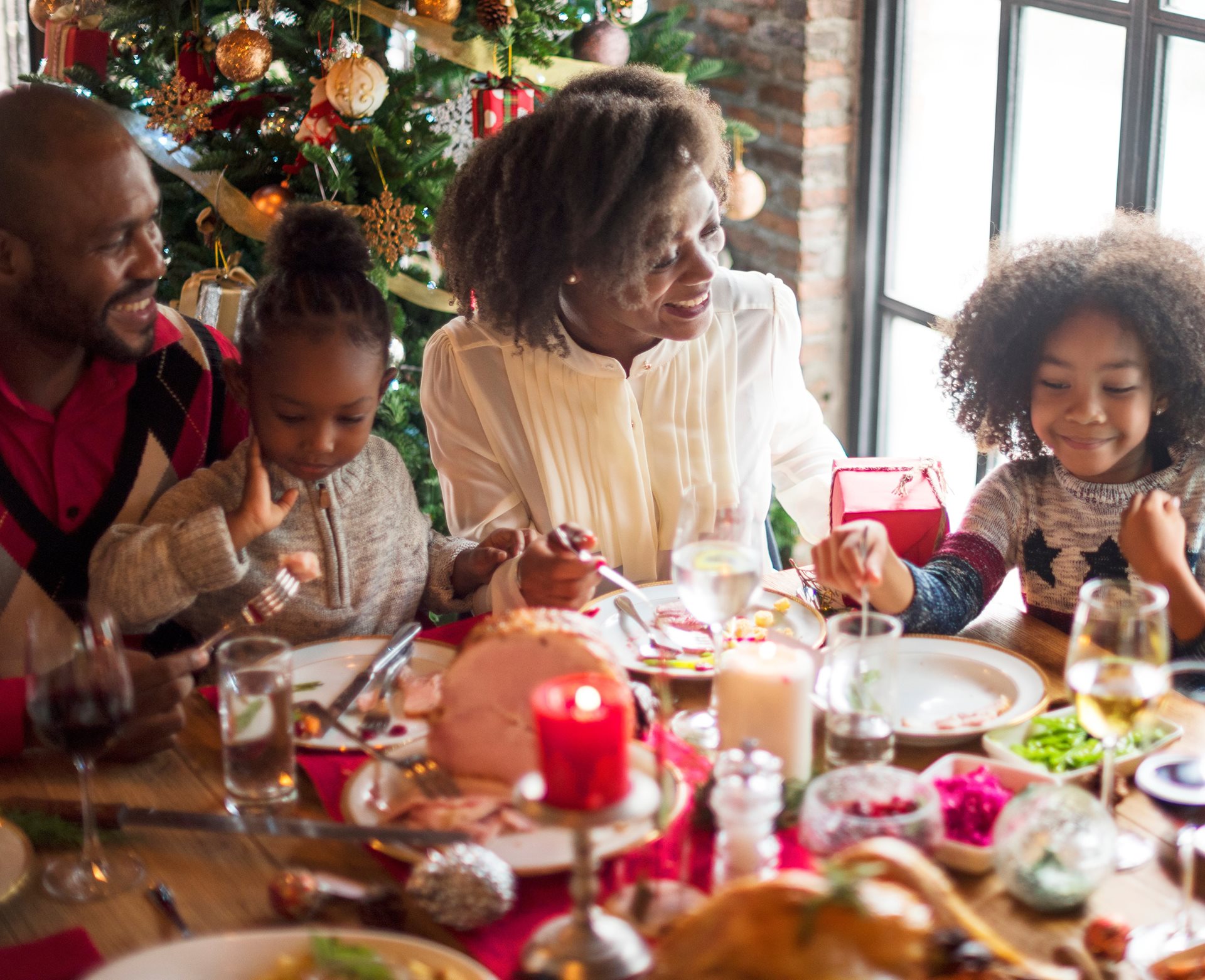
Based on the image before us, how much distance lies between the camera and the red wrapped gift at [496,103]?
2779 millimetres

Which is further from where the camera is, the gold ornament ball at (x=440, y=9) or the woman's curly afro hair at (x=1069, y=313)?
the gold ornament ball at (x=440, y=9)

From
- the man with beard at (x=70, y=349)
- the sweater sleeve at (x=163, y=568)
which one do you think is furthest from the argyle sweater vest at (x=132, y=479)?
the sweater sleeve at (x=163, y=568)

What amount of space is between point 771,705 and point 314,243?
93cm

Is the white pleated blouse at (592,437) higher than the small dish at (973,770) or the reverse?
higher

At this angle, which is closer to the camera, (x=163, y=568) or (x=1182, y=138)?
(x=163, y=568)

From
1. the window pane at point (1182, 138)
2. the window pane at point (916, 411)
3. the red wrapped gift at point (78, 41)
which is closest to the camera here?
the window pane at point (1182, 138)

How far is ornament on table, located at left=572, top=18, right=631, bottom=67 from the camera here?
294 cm

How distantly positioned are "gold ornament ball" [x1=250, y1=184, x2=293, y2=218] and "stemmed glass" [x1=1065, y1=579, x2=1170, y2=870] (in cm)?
212

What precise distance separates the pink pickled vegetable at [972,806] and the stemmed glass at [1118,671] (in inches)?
3.9

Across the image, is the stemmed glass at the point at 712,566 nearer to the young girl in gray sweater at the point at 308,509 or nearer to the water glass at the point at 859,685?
the water glass at the point at 859,685

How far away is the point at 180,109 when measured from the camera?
294 centimetres

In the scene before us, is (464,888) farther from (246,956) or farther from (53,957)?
(53,957)

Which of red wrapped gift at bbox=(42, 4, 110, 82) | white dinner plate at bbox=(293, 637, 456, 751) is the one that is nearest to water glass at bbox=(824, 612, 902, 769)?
white dinner plate at bbox=(293, 637, 456, 751)

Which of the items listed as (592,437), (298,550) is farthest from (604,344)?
(298,550)
